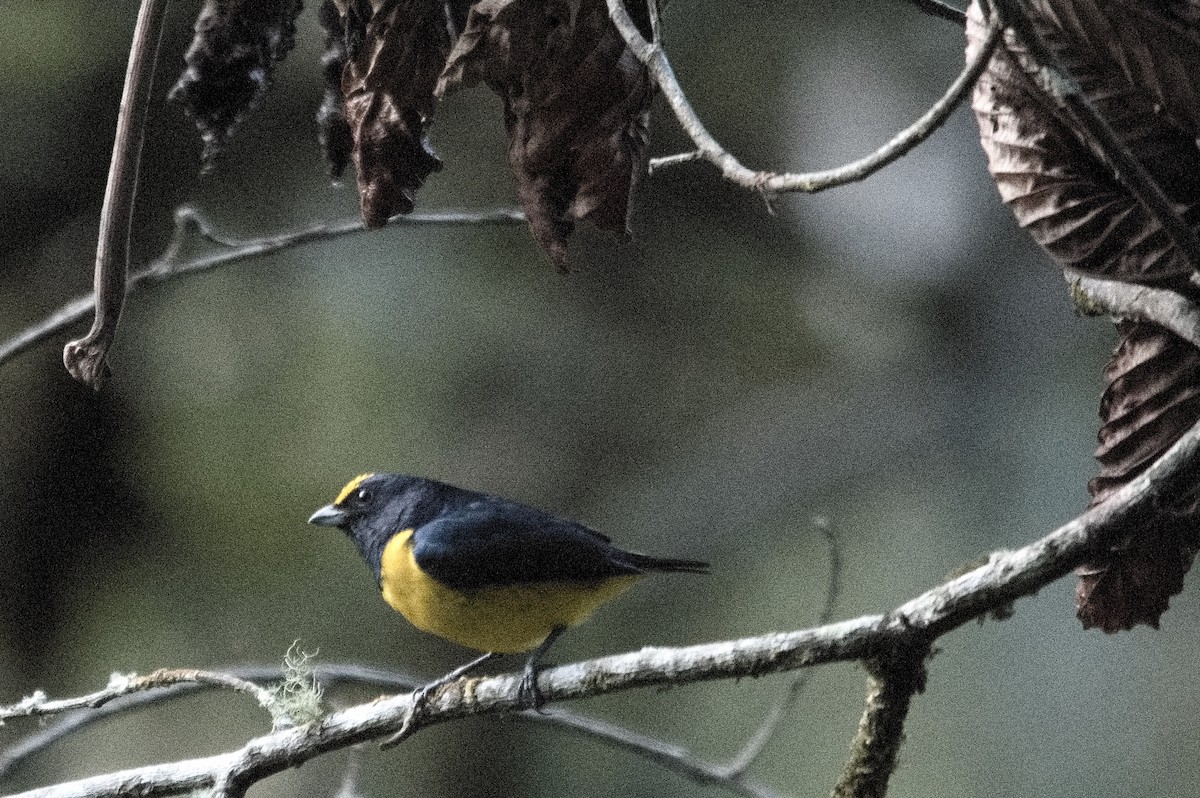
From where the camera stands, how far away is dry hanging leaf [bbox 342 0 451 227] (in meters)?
0.97

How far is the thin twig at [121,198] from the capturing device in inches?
36.4

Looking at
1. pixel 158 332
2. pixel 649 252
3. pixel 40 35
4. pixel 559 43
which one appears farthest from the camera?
pixel 649 252

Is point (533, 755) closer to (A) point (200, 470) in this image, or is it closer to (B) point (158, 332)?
(A) point (200, 470)

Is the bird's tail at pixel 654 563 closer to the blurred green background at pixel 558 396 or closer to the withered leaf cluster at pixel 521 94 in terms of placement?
the withered leaf cluster at pixel 521 94

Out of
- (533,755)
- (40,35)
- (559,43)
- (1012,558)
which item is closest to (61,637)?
(533,755)

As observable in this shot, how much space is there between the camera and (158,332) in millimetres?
2539

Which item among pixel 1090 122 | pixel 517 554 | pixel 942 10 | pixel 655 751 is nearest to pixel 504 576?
pixel 517 554

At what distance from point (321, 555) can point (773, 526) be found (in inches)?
35.3

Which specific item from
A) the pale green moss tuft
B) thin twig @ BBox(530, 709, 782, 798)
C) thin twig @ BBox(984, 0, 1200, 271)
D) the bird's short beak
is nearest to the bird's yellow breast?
thin twig @ BBox(530, 709, 782, 798)

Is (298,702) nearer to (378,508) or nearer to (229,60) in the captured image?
(229,60)

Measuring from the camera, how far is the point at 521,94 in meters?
0.95

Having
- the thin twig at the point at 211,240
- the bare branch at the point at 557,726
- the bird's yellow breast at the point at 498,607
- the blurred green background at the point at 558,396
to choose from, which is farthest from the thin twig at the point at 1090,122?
the blurred green background at the point at 558,396

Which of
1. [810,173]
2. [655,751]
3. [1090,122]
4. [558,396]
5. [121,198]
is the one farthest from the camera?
[558,396]

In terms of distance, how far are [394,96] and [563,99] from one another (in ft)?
0.44
